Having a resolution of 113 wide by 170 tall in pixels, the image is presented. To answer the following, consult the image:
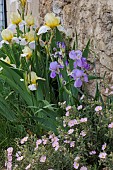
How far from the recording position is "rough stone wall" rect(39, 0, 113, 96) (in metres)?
2.93

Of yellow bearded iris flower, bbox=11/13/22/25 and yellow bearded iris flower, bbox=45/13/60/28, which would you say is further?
yellow bearded iris flower, bbox=11/13/22/25

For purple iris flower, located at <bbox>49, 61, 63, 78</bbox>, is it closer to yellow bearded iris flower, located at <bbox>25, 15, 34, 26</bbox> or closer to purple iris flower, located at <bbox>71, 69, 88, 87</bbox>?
purple iris flower, located at <bbox>71, 69, 88, 87</bbox>

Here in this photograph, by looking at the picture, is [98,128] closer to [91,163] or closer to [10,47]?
[91,163]

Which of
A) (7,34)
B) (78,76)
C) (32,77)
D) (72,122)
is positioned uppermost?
(7,34)

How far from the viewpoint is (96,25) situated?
3133 millimetres

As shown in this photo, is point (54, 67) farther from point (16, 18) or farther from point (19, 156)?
point (16, 18)

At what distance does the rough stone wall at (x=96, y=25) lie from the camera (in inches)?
115

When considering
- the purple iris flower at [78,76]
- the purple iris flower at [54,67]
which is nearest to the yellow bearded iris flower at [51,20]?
the purple iris flower at [54,67]

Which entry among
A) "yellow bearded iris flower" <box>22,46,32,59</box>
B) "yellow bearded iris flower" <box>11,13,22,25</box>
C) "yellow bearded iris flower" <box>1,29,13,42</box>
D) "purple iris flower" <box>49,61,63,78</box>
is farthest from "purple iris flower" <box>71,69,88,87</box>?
"yellow bearded iris flower" <box>11,13,22,25</box>

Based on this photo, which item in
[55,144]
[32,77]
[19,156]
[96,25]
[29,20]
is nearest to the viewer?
[55,144]

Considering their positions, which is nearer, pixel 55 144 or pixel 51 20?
pixel 55 144

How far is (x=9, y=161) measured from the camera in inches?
98.9

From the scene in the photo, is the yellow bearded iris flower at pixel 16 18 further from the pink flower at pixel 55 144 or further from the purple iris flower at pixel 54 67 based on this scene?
the pink flower at pixel 55 144

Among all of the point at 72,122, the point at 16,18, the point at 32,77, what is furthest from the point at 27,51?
the point at 72,122
